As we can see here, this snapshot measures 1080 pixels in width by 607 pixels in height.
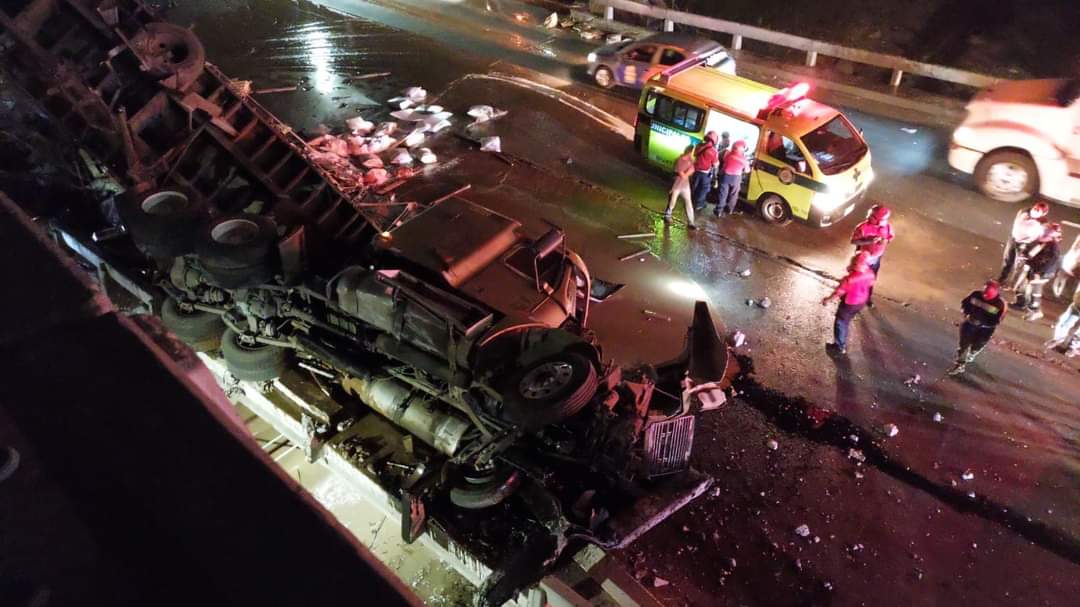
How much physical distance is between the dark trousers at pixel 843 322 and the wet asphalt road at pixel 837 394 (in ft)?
0.79

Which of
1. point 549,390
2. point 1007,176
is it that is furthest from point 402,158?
point 1007,176

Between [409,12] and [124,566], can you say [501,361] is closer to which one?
[124,566]

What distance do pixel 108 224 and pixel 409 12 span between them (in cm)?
1222

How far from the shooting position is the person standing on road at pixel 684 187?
34.1 feet

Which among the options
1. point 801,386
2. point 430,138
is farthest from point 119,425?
point 430,138

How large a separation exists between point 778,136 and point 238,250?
742 cm

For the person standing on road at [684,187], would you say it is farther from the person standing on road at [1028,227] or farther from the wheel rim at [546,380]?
the wheel rim at [546,380]

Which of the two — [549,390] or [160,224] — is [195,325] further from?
[549,390]

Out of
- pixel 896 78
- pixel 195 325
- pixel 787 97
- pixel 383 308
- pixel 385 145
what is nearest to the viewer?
pixel 383 308

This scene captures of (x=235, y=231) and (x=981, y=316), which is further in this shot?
(x=981, y=316)

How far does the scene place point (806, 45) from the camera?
15484mm

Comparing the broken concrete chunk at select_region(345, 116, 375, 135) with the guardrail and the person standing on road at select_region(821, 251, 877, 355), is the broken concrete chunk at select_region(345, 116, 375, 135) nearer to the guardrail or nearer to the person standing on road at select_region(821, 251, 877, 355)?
the guardrail

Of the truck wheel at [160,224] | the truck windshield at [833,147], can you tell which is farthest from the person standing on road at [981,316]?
the truck wheel at [160,224]

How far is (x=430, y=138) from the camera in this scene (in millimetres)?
13305
